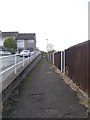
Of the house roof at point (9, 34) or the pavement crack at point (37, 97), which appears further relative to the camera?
the house roof at point (9, 34)

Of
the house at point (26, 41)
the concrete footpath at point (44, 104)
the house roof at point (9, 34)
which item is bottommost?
the concrete footpath at point (44, 104)

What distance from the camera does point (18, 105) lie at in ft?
23.7

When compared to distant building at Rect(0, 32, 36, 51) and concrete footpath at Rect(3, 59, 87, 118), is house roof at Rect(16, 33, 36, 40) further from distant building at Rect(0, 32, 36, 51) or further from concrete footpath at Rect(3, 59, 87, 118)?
concrete footpath at Rect(3, 59, 87, 118)

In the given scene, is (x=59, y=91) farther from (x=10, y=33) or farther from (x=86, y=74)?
(x=10, y=33)

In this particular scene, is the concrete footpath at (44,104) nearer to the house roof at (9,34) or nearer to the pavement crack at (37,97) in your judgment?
the pavement crack at (37,97)

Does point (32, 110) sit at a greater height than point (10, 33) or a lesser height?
lesser

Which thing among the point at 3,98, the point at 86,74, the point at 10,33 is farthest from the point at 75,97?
the point at 10,33

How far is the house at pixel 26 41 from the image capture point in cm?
9824

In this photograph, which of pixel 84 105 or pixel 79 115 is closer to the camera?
pixel 79 115

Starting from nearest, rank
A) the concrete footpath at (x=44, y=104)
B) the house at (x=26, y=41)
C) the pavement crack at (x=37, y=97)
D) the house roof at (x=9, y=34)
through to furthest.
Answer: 1. the concrete footpath at (x=44, y=104)
2. the pavement crack at (x=37, y=97)
3. the house at (x=26, y=41)
4. the house roof at (x=9, y=34)

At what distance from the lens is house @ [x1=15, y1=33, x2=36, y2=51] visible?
322ft

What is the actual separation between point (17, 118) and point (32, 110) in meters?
0.78

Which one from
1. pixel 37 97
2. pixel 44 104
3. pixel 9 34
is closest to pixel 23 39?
pixel 9 34

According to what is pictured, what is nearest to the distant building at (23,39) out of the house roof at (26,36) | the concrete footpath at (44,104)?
the house roof at (26,36)
